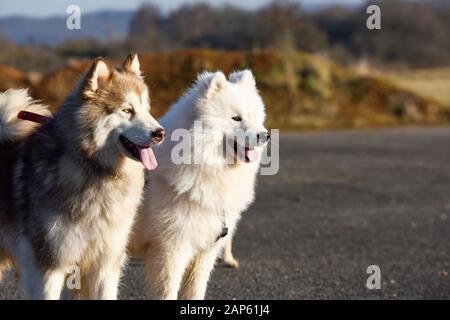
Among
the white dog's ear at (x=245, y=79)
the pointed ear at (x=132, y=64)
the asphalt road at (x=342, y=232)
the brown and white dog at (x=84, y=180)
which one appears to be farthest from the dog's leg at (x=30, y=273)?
the white dog's ear at (x=245, y=79)

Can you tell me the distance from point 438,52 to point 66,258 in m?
65.3

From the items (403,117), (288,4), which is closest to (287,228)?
(403,117)

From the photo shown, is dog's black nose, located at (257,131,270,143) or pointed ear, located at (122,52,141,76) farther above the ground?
pointed ear, located at (122,52,141,76)

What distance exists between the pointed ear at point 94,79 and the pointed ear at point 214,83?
3.81 ft

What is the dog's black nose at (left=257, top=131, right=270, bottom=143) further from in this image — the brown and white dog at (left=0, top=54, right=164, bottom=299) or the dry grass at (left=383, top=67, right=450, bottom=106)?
the dry grass at (left=383, top=67, right=450, bottom=106)

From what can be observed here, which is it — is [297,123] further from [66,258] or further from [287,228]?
[66,258]

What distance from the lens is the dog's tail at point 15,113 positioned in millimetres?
5277

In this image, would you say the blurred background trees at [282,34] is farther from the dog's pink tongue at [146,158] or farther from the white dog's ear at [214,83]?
the dog's pink tongue at [146,158]

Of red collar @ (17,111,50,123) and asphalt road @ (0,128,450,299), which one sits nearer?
red collar @ (17,111,50,123)

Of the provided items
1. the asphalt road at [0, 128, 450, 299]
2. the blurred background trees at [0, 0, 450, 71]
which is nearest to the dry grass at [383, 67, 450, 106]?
the blurred background trees at [0, 0, 450, 71]

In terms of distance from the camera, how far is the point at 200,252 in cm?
591

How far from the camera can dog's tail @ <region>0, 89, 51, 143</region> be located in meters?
5.28

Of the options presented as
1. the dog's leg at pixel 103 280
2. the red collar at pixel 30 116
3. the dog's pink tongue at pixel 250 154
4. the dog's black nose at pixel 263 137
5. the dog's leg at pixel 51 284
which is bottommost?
the dog's leg at pixel 103 280

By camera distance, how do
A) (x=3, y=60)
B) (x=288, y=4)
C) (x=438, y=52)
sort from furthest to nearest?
1. (x=438, y=52)
2. (x=288, y=4)
3. (x=3, y=60)
